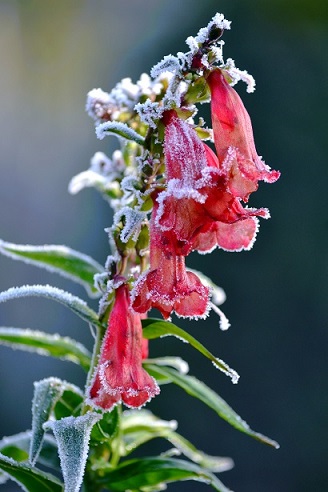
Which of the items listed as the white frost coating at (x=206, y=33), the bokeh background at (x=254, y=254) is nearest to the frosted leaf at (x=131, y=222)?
the white frost coating at (x=206, y=33)

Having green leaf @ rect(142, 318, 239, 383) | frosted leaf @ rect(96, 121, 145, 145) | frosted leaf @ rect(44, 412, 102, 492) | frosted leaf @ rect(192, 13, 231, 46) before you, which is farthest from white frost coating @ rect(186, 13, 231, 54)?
frosted leaf @ rect(44, 412, 102, 492)

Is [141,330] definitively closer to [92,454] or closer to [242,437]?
[92,454]

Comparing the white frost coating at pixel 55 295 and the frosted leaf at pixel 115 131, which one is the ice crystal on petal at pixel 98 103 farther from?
the white frost coating at pixel 55 295

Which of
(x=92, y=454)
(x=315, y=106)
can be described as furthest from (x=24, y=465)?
(x=315, y=106)

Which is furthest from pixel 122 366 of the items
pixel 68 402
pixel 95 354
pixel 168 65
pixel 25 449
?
pixel 168 65

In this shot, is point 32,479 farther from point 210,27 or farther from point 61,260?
point 210,27

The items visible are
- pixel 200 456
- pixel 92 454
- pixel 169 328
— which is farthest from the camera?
pixel 200 456

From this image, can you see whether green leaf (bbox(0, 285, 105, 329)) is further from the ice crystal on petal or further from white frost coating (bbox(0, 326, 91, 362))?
the ice crystal on petal

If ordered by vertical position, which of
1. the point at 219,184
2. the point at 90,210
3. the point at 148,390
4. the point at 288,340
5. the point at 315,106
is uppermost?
the point at 315,106
